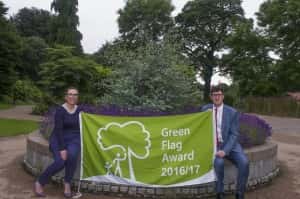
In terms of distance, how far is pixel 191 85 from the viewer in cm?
926

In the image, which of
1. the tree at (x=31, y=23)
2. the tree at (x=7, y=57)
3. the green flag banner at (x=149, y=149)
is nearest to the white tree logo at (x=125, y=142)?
the green flag banner at (x=149, y=149)

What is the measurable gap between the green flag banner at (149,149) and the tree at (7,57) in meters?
25.8

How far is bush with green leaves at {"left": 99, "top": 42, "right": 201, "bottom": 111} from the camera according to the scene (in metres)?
8.48

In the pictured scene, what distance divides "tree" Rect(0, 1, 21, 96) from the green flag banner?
25.8m

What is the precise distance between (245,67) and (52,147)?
31.8m

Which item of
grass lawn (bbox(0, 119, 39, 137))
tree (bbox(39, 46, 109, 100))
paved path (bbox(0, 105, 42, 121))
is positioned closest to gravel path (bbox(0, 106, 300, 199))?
grass lawn (bbox(0, 119, 39, 137))

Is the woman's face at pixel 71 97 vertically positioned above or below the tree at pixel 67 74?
below

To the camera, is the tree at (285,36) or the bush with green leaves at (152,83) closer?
the bush with green leaves at (152,83)

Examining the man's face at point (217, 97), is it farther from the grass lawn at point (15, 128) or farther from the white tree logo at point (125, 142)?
the grass lawn at point (15, 128)

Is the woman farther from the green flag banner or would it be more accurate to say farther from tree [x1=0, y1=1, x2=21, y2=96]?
tree [x1=0, y1=1, x2=21, y2=96]

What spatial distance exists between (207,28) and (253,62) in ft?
58.1

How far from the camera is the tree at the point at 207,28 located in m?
52.0

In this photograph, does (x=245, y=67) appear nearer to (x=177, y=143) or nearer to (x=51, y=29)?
(x=51, y=29)

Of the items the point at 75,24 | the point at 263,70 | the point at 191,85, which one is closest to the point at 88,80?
the point at 191,85
